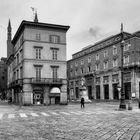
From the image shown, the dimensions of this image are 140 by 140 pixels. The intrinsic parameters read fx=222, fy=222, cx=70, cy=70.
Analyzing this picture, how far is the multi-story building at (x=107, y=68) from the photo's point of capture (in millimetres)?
51562

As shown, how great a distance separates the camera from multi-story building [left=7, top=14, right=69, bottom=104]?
129ft

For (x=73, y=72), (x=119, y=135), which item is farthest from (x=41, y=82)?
(x=73, y=72)

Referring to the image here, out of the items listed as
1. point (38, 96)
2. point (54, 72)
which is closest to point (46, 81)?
point (54, 72)

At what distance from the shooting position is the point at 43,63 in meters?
40.4

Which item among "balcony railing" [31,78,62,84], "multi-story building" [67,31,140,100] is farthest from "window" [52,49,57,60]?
"multi-story building" [67,31,140,100]

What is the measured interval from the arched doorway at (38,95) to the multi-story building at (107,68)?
19.4 metres

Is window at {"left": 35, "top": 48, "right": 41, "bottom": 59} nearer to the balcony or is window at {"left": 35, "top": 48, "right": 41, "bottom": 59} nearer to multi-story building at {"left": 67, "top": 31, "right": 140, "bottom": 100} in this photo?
the balcony

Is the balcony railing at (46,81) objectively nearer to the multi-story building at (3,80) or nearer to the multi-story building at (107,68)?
the multi-story building at (107,68)

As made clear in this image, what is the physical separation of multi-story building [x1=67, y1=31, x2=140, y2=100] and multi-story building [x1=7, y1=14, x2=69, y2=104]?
1412cm

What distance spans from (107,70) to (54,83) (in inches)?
991

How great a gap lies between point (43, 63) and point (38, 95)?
588 centimetres

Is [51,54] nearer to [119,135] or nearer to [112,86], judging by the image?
[112,86]

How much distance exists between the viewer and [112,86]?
58.9 m

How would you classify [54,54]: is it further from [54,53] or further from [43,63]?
[43,63]
